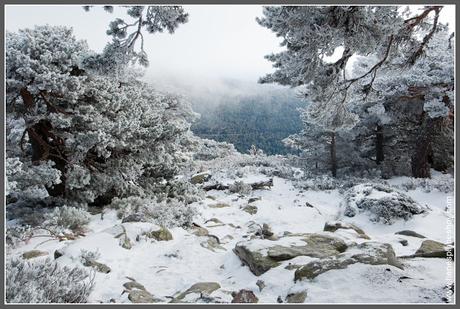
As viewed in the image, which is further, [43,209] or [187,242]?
[43,209]

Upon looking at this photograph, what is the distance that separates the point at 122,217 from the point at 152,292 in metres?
4.24

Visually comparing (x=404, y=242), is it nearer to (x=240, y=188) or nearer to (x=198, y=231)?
(x=198, y=231)

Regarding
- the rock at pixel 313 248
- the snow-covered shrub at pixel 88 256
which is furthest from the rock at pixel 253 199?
the snow-covered shrub at pixel 88 256

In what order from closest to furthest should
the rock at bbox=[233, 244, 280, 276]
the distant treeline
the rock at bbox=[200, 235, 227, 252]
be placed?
the rock at bbox=[233, 244, 280, 276] < the rock at bbox=[200, 235, 227, 252] < the distant treeline

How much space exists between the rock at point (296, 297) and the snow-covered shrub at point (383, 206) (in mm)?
5602

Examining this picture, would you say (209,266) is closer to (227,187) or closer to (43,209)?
(43,209)

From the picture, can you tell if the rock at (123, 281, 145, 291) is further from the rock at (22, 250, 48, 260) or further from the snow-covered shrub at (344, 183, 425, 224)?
the snow-covered shrub at (344, 183, 425, 224)

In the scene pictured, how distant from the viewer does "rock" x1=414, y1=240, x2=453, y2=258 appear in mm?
5750

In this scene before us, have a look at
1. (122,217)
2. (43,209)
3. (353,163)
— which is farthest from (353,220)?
(353,163)

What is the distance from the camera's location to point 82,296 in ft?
15.1

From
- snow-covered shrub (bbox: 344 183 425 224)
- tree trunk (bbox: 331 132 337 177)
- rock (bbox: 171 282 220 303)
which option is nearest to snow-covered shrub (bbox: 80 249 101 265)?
rock (bbox: 171 282 220 303)

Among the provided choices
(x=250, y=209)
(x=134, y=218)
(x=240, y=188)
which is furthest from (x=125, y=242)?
(x=240, y=188)

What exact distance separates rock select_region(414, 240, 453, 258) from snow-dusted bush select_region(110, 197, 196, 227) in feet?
16.9

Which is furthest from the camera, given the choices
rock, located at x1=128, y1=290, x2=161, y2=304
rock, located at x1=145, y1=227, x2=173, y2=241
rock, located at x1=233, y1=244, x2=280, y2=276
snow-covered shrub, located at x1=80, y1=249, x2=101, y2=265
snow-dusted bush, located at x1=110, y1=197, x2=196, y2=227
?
snow-dusted bush, located at x1=110, y1=197, x2=196, y2=227
